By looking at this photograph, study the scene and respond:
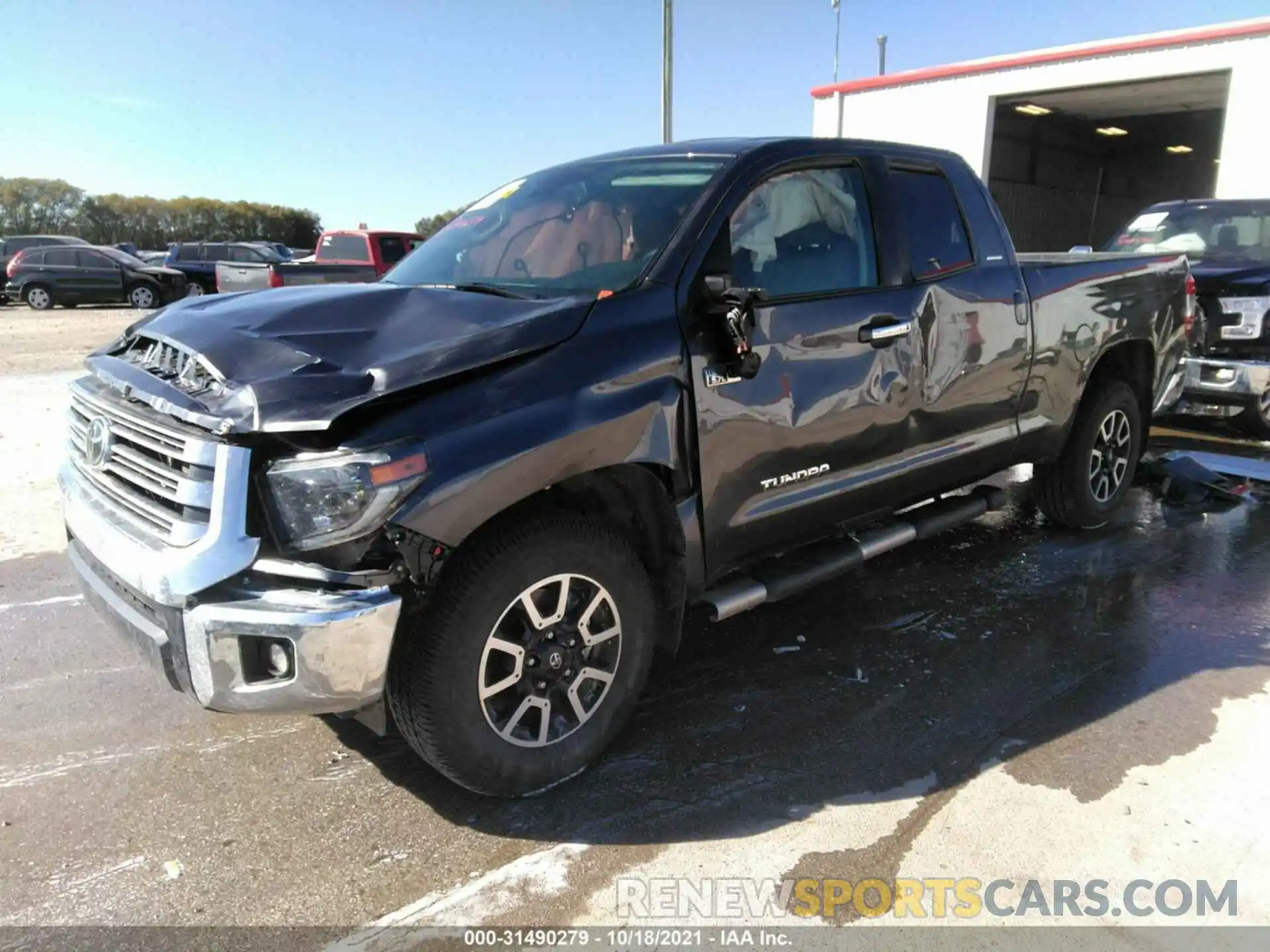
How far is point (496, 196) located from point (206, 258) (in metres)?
24.7

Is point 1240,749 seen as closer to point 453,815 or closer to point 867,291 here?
point 867,291

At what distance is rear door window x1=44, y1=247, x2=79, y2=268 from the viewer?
72.1 ft

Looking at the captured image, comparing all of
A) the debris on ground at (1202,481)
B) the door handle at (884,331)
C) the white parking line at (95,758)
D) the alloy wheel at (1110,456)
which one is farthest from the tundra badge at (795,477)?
the debris on ground at (1202,481)

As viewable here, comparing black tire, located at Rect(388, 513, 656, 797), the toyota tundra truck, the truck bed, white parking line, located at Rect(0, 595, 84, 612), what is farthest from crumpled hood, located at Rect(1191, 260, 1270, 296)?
white parking line, located at Rect(0, 595, 84, 612)

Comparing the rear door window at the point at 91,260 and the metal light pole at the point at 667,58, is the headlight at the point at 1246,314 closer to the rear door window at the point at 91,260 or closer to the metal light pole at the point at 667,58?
the metal light pole at the point at 667,58

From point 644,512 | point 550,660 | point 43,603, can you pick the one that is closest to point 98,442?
point 550,660

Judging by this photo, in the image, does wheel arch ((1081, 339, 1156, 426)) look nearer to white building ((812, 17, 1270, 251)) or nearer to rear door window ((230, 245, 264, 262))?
white building ((812, 17, 1270, 251))

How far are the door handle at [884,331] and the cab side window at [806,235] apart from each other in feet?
0.50

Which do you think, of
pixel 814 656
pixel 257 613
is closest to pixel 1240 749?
pixel 814 656

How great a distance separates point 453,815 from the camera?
9.23ft

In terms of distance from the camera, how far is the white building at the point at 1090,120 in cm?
1443

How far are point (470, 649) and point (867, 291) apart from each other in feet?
7.01

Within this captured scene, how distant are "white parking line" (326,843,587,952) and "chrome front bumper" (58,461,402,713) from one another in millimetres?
549

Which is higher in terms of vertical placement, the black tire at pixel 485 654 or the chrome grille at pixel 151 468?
the chrome grille at pixel 151 468
